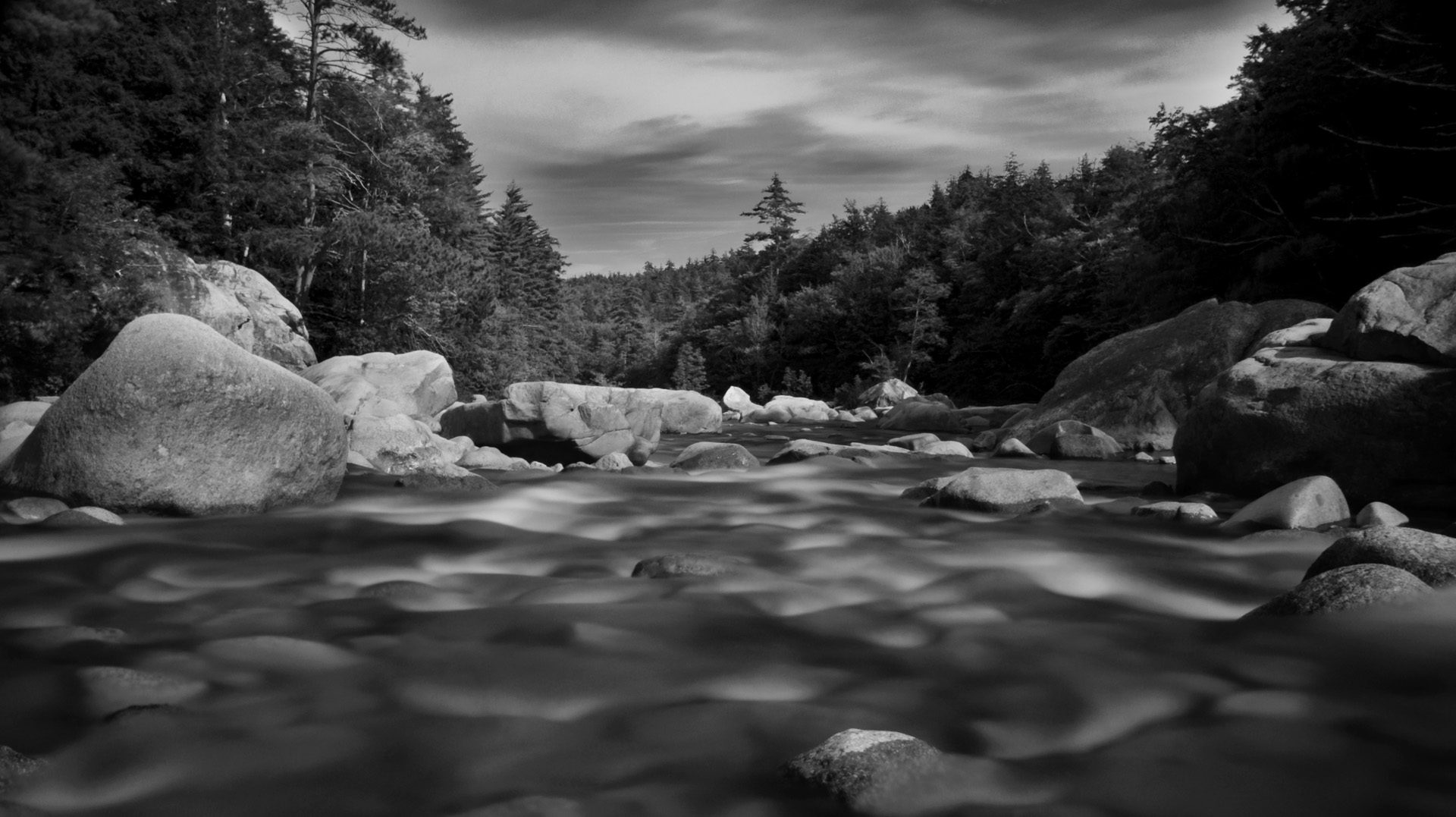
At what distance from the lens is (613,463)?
10375mm

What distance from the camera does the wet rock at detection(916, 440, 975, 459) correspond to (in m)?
12.6

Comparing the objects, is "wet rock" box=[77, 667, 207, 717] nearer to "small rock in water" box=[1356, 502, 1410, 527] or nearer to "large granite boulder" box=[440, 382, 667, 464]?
"small rock in water" box=[1356, 502, 1410, 527]

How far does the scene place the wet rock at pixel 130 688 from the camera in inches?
112

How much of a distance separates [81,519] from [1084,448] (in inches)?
432

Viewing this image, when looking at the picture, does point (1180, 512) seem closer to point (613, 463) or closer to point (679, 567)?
point (679, 567)

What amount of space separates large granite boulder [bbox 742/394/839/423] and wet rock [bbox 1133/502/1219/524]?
929 inches

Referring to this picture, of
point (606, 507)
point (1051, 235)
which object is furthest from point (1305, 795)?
point (1051, 235)

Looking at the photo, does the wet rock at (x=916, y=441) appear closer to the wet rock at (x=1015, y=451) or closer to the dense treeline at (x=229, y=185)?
the wet rock at (x=1015, y=451)

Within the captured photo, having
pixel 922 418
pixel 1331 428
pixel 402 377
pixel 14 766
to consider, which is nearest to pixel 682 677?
pixel 14 766

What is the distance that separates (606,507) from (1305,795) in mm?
5648

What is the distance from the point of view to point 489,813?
2180 millimetres

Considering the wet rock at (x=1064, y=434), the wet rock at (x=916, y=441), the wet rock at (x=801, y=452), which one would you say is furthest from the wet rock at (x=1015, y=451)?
the wet rock at (x=801, y=452)

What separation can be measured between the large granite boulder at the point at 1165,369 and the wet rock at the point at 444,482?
9.09 m

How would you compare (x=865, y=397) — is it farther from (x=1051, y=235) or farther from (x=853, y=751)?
(x=853, y=751)
